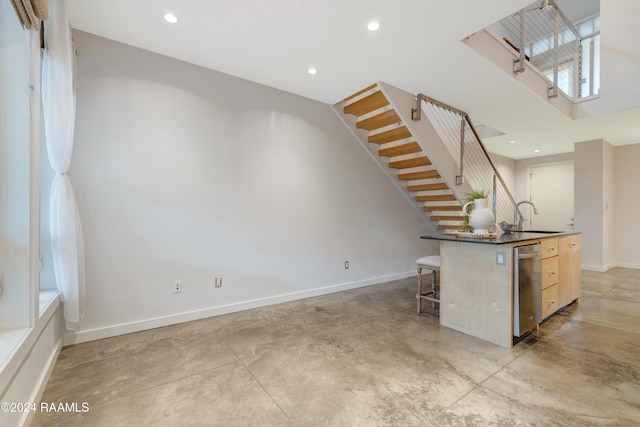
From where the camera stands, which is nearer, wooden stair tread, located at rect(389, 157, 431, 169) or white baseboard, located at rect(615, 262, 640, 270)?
wooden stair tread, located at rect(389, 157, 431, 169)

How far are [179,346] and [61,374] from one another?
746 millimetres

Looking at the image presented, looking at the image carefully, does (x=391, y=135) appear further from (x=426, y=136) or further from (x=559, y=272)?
(x=559, y=272)

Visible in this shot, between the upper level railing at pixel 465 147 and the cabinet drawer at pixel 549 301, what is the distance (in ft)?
4.51

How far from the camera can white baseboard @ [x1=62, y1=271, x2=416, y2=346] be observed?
7.82 ft

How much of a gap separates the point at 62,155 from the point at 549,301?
4598mm

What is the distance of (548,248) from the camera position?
2785 mm

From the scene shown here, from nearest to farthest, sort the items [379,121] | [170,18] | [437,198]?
[170,18]
[379,121]
[437,198]

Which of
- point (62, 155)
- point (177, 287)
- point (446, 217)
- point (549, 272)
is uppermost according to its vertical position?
point (62, 155)

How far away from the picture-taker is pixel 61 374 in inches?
75.3

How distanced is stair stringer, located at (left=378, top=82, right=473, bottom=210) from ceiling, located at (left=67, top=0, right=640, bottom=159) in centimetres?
12

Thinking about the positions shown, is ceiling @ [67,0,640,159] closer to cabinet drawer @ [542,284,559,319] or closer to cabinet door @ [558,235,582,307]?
cabinet door @ [558,235,582,307]

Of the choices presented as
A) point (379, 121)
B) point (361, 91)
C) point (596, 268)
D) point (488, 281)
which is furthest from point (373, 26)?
point (596, 268)

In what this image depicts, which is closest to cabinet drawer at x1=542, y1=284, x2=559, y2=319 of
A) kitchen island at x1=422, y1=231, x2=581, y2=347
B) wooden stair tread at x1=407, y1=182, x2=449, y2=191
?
kitchen island at x1=422, y1=231, x2=581, y2=347

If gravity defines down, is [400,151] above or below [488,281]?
above
